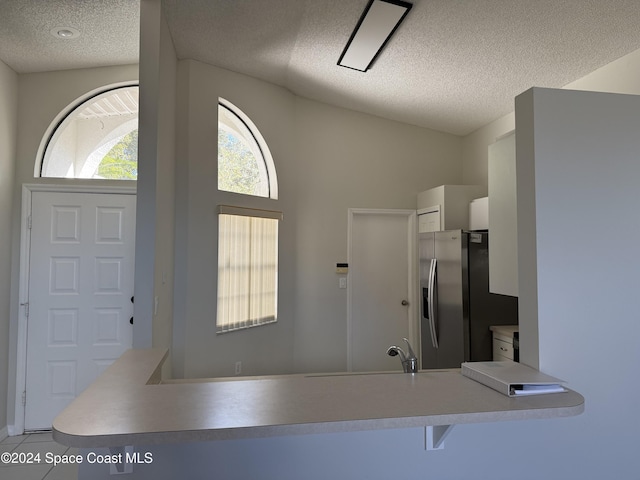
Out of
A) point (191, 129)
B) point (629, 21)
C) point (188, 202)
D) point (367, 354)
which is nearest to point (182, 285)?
point (188, 202)

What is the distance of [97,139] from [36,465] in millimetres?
2534

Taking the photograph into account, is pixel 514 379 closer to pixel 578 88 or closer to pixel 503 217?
pixel 503 217

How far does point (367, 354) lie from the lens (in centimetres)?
454

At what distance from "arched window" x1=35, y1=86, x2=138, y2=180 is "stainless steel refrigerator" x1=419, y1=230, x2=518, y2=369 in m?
2.80

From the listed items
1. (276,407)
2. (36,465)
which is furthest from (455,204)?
(36,465)

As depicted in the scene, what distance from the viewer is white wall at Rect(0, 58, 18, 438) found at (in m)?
3.14

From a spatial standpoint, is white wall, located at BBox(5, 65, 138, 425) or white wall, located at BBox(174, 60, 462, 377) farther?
white wall, located at BBox(174, 60, 462, 377)

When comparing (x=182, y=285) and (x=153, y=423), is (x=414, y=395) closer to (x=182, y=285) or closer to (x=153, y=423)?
(x=153, y=423)

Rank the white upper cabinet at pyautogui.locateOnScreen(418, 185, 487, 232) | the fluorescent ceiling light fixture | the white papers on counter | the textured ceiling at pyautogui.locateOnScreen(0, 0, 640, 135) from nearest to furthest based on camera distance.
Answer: the white papers on counter → the textured ceiling at pyautogui.locateOnScreen(0, 0, 640, 135) → the fluorescent ceiling light fixture → the white upper cabinet at pyautogui.locateOnScreen(418, 185, 487, 232)

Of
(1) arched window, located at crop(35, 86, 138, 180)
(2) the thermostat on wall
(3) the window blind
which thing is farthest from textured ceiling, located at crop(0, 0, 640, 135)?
(2) the thermostat on wall

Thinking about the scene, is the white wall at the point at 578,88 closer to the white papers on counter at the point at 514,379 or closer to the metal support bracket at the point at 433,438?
Result: the white papers on counter at the point at 514,379

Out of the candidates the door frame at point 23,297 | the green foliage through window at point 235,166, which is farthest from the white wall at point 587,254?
the door frame at point 23,297

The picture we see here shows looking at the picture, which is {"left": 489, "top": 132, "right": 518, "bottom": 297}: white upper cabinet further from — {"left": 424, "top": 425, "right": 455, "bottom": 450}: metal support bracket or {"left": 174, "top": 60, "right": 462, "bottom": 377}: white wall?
{"left": 174, "top": 60, "right": 462, "bottom": 377}: white wall

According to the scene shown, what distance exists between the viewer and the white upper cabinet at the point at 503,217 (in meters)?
2.17
